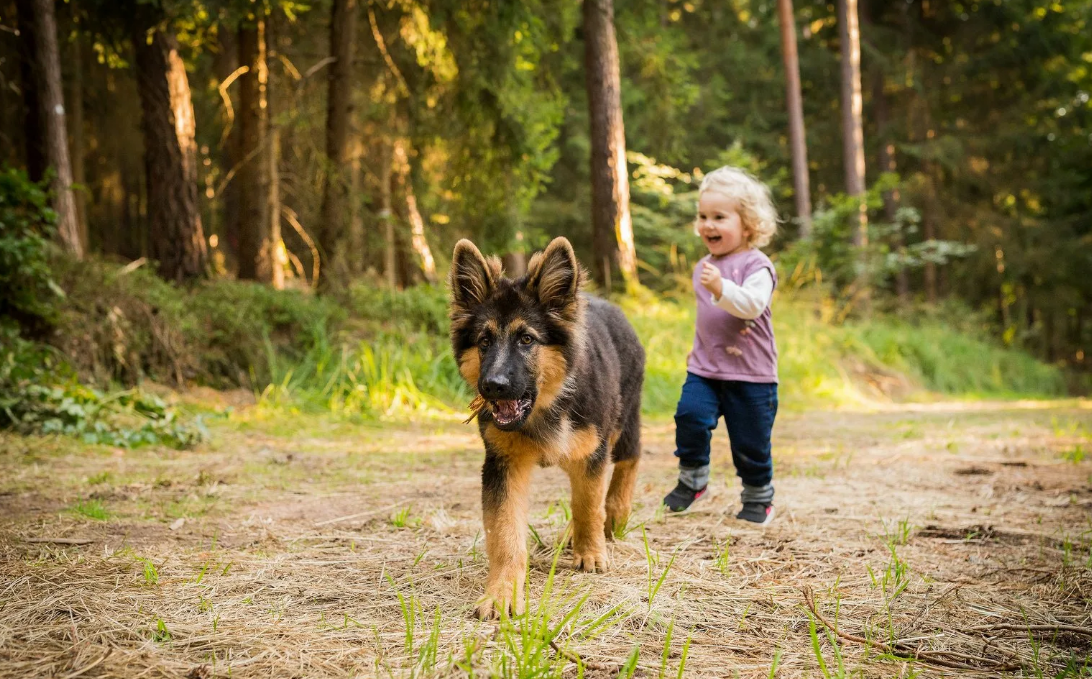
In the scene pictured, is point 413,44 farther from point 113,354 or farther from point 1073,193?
point 1073,193

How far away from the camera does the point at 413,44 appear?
43.1ft

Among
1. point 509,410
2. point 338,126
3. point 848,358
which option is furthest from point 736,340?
point 848,358

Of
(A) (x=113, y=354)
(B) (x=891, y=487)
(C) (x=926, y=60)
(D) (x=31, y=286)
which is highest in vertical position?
(C) (x=926, y=60)

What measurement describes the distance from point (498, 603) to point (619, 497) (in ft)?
5.13

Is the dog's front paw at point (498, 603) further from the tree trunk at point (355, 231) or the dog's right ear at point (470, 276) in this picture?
the tree trunk at point (355, 231)

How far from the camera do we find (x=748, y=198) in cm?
489

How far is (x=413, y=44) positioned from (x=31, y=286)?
7.46 metres

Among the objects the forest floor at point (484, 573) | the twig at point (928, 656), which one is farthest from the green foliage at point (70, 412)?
the twig at point (928, 656)

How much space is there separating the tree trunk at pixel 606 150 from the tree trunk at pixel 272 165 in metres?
5.47

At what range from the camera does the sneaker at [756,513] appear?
15.5 feet

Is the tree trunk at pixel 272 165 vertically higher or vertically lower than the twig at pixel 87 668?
higher

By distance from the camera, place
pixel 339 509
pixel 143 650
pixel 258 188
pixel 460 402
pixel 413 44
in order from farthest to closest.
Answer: pixel 258 188 < pixel 413 44 < pixel 460 402 < pixel 339 509 < pixel 143 650

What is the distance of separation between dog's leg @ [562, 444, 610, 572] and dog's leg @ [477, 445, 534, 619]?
0.32 metres

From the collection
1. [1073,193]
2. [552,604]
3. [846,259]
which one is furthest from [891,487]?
[1073,193]
